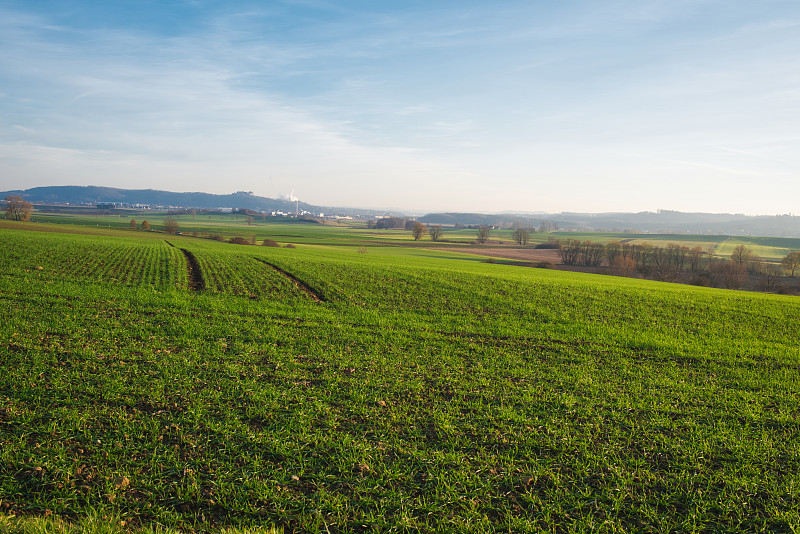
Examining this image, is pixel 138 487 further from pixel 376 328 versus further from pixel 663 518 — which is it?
pixel 376 328

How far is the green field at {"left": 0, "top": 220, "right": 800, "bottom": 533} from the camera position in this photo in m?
6.23

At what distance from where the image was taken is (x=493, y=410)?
974 centimetres

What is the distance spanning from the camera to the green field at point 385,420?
6234mm

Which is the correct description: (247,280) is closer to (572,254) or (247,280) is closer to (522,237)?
(572,254)

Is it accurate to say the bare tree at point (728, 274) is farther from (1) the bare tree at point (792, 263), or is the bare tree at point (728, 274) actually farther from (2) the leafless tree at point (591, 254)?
(2) the leafless tree at point (591, 254)

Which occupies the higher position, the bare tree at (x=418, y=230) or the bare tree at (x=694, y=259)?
the bare tree at (x=418, y=230)

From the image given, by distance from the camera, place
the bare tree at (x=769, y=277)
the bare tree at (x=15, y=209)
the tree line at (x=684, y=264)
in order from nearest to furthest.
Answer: the bare tree at (x=769, y=277) → the tree line at (x=684, y=264) → the bare tree at (x=15, y=209)

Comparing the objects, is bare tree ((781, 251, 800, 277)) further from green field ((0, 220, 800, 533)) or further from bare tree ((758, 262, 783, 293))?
green field ((0, 220, 800, 533))

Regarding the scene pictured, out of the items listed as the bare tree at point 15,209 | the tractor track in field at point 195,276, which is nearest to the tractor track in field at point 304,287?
the tractor track in field at point 195,276

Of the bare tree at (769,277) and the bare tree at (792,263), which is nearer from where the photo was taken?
the bare tree at (769,277)

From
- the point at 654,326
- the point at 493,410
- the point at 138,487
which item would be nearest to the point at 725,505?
the point at 493,410

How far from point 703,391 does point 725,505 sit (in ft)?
20.2

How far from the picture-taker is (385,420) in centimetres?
902

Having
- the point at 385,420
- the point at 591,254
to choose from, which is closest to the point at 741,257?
the point at 591,254
